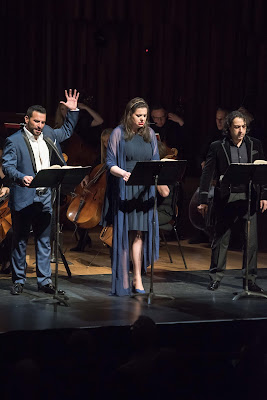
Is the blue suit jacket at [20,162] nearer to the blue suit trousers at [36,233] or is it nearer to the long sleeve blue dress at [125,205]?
the blue suit trousers at [36,233]

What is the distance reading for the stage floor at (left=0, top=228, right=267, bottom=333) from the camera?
17.7ft

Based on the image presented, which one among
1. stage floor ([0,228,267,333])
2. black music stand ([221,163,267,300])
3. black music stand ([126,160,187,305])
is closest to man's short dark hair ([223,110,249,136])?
black music stand ([221,163,267,300])

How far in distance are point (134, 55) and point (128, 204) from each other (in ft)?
21.2

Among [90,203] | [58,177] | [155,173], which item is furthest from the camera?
[90,203]

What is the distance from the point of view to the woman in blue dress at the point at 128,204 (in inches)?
245

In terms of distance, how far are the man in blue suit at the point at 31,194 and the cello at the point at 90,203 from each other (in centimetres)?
128

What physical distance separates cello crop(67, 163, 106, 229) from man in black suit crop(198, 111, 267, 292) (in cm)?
140

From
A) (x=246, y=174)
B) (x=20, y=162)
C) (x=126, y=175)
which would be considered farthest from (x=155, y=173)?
(x=20, y=162)

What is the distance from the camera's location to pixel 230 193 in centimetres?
642

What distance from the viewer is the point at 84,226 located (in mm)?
7719

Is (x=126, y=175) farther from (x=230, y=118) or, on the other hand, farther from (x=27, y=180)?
(x=230, y=118)

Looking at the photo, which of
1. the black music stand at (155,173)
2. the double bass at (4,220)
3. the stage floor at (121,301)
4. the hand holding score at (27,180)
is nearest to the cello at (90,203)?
the stage floor at (121,301)

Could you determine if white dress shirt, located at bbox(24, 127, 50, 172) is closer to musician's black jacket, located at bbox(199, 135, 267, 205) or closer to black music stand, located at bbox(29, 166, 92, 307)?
black music stand, located at bbox(29, 166, 92, 307)

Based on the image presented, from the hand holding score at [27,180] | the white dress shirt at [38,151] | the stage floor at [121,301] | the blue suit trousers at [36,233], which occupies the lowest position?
the stage floor at [121,301]
